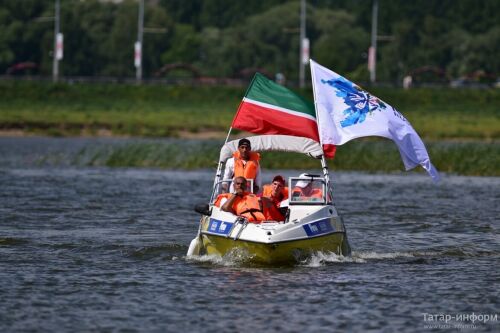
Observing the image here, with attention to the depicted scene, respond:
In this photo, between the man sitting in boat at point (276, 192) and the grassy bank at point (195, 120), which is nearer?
the man sitting in boat at point (276, 192)

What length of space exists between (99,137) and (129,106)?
1913 centimetres

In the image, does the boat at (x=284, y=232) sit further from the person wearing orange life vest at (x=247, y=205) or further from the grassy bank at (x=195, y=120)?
the grassy bank at (x=195, y=120)

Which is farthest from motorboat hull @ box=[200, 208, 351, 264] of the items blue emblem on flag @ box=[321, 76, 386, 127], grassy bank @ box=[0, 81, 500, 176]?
grassy bank @ box=[0, 81, 500, 176]

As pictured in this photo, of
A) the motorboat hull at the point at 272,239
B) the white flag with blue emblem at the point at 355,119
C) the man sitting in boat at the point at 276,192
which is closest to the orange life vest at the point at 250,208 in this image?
the motorboat hull at the point at 272,239

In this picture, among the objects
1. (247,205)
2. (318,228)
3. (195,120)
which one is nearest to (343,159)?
(247,205)

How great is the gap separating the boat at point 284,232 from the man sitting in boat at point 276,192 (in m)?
0.28

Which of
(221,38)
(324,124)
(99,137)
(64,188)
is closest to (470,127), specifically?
(99,137)

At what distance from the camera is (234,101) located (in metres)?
107

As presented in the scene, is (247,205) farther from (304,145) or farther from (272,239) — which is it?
(304,145)

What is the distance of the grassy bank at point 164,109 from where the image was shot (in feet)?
282

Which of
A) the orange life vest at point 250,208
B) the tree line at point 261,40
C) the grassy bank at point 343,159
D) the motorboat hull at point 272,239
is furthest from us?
the tree line at point 261,40

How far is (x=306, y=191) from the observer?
26422 millimetres

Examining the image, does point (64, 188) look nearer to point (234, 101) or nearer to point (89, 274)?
point (89, 274)

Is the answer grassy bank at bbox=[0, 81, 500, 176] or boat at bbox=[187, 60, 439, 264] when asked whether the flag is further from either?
grassy bank at bbox=[0, 81, 500, 176]
